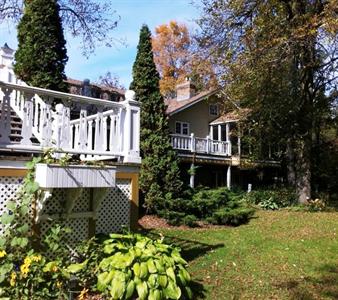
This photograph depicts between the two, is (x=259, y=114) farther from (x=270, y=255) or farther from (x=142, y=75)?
(x=270, y=255)

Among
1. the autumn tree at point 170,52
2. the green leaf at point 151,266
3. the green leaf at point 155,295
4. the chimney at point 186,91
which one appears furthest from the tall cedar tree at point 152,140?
the autumn tree at point 170,52

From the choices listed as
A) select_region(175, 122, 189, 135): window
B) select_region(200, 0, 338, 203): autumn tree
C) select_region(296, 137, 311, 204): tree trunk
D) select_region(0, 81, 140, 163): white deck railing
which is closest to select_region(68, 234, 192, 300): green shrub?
select_region(0, 81, 140, 163): white deck railing

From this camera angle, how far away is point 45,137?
655cm

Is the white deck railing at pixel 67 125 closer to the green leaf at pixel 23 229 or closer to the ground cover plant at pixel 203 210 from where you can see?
the green leaf at pixel 23 229

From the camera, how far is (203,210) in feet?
49.5

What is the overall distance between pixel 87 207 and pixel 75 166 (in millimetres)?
1143

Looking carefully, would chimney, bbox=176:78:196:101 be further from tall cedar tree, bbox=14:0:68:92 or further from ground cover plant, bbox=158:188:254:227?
tall cedar tree, bbox=14:0:68:92

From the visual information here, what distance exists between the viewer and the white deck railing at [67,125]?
625 cm

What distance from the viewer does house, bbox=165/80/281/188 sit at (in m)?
25.5

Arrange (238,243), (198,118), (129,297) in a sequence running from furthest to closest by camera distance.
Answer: (198,118), (238,243), (129,297)

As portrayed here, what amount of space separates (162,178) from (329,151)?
14768 millimetres

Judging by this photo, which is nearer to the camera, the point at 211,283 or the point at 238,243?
the point at 211,283

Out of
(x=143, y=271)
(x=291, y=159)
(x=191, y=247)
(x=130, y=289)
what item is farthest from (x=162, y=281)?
(x=291, y=159)

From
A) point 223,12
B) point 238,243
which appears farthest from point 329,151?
point 238,243
